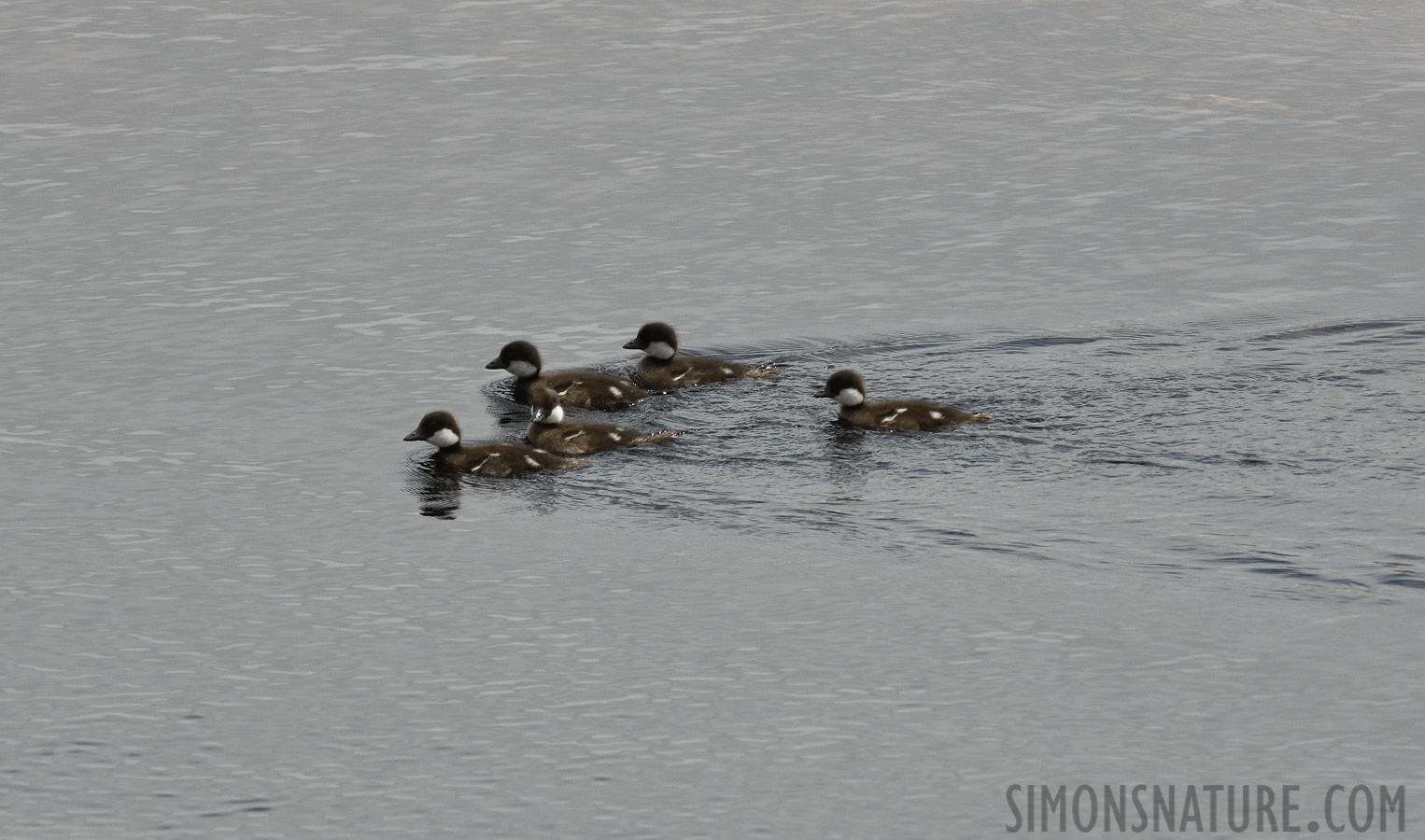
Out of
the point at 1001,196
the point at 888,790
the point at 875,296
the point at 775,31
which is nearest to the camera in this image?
the point at 888,790

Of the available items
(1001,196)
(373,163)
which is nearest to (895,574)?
(1001,196)

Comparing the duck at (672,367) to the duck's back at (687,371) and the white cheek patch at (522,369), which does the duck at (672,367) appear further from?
the white cheek patch at (522,369)

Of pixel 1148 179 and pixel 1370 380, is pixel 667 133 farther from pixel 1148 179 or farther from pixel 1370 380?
pixel 1370 380

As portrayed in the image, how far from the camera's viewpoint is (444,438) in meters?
12.7

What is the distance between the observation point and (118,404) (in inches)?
544

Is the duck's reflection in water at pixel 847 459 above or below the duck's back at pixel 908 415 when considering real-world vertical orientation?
below

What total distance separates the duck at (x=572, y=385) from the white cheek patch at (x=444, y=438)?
127cm

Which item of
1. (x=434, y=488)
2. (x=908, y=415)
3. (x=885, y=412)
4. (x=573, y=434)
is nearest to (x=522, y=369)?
(x=573, y=434)

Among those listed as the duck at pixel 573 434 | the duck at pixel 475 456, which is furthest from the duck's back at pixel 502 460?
the duck at pixel 573 434

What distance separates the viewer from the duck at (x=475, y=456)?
12703 millimetres

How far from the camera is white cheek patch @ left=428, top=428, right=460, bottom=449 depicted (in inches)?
500

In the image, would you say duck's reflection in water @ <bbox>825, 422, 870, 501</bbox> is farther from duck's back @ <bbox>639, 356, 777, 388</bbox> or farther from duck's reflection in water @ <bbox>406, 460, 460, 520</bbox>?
duck's reflection in water @ <bbox>406, 460, 460, 520</bbox>

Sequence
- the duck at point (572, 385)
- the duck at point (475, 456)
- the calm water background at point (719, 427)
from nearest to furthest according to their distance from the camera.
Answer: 1. the calm water background at point (719, 427)
2. the duck at point (475, 456)
3. the duck at point (572, 385)

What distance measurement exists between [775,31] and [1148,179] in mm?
6486
